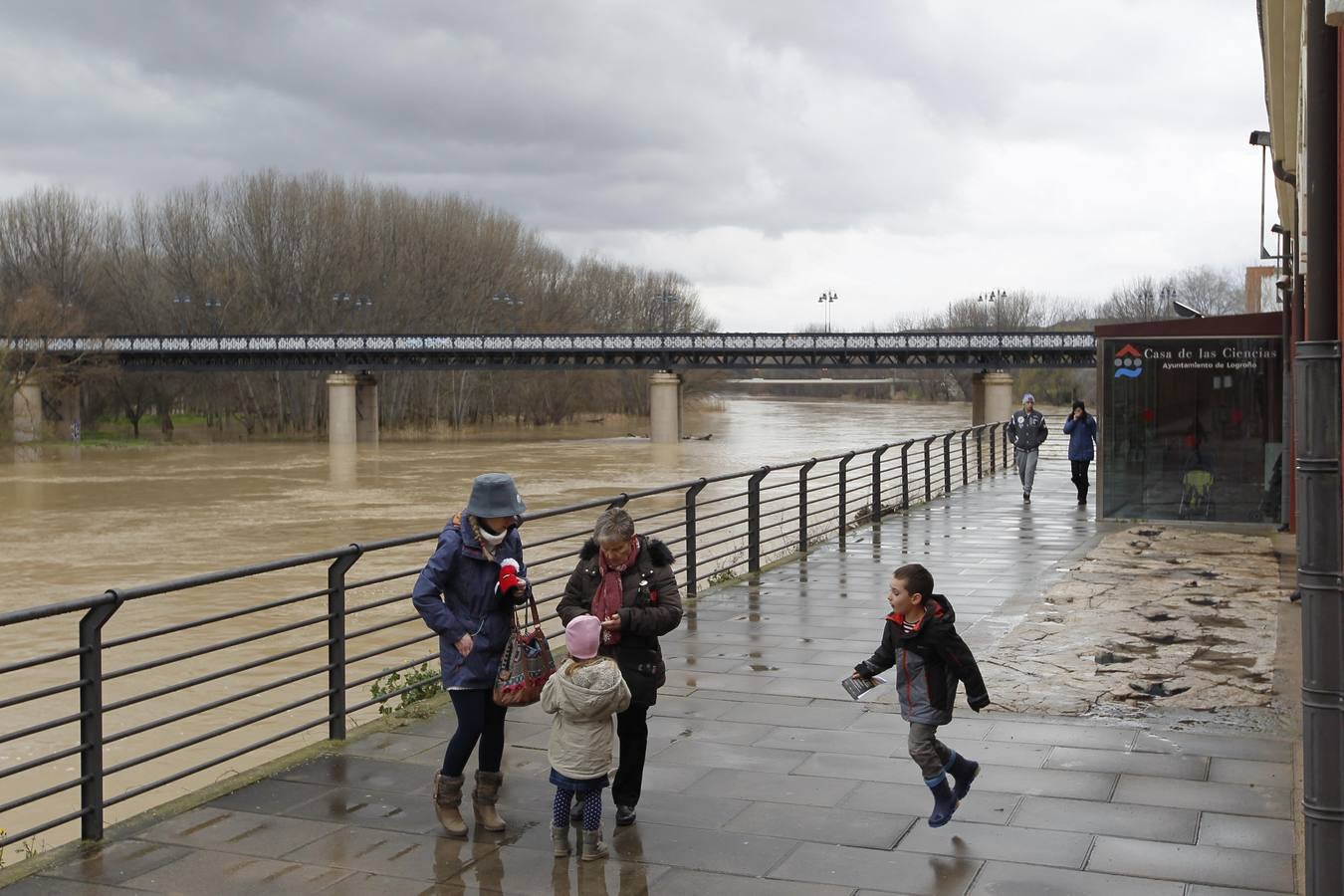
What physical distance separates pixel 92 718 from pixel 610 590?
232 centimetres

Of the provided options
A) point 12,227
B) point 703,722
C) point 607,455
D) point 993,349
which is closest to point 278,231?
point 12,227

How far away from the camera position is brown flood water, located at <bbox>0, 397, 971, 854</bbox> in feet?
45.5

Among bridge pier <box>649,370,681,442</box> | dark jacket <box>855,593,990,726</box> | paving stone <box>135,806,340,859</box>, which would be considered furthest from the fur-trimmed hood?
bridge pier <box>649,370,681,442</box>

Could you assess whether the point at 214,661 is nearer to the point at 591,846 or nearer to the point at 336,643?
the point at 336,643

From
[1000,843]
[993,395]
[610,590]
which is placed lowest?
[1000,843]

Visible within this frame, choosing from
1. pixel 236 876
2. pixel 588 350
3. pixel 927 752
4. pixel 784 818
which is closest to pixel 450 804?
pixel 236 876

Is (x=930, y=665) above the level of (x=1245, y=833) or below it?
above

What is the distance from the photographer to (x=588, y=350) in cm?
9444

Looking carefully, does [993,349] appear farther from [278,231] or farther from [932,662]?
[932,662]

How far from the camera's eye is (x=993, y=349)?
92750 millimetres

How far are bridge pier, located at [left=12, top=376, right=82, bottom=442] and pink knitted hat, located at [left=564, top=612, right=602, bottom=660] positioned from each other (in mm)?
78618

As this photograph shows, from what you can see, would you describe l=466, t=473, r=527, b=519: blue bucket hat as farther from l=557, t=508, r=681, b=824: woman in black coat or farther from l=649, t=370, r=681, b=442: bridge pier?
l=649, t=370, r=681, b=442: bridge pier

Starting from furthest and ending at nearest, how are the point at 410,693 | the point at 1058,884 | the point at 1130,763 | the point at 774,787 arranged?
the point at 410,693
the point at 1130,763
the point at 774,787
the point at 1058,884

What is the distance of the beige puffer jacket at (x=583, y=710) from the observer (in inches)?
229
